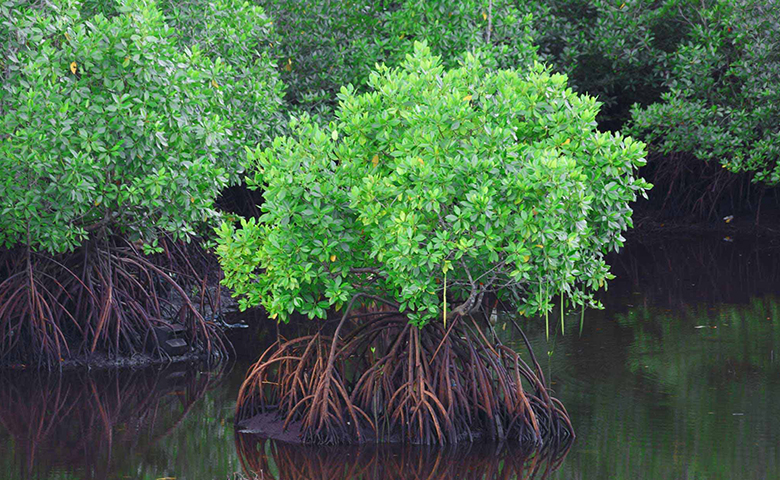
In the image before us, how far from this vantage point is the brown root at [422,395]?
837cm

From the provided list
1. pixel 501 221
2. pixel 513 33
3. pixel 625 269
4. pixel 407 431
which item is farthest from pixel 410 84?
pixel 625 269

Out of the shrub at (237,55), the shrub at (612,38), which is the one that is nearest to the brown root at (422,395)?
the shrub at (237,55)

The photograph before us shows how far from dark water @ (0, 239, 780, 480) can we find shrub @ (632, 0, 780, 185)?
4.88 m

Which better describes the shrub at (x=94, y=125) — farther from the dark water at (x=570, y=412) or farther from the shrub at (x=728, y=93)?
the shrub at (x=728, y=93)

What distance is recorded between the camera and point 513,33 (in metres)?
15.9

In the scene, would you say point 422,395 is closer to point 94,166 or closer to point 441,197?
point 441,197

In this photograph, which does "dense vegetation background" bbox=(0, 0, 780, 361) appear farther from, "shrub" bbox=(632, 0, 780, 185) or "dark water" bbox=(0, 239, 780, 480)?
"dark water" bbox=(0, 239, 780, 480)

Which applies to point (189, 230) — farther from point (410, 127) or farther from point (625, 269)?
point (625, 269)

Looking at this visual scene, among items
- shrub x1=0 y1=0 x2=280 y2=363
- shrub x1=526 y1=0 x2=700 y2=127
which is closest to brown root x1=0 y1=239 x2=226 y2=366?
shrub x1=0 y1=0 x2=280 y2=363

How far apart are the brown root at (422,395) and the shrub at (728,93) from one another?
398 inches

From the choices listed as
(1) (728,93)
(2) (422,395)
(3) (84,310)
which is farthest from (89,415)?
(1) (728,93)

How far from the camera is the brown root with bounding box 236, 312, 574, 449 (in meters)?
8.37

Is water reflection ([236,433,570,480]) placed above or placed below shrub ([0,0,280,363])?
below

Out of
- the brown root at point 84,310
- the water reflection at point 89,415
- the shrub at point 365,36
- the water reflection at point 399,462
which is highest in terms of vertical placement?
the shrub at point 365,36
